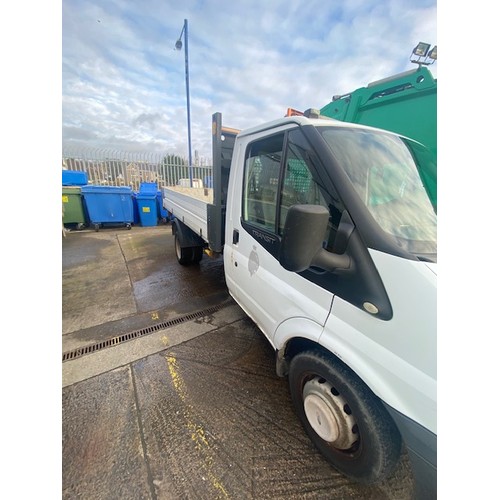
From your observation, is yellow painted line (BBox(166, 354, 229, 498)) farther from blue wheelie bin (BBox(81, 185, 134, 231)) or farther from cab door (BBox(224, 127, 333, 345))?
blue wheelie bin (BBox(81, 185, 134, 231))

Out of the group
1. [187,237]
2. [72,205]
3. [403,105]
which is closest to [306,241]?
[403,105]

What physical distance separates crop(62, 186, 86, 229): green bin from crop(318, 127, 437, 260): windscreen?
370 inches

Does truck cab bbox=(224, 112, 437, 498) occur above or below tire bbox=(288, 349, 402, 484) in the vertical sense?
above

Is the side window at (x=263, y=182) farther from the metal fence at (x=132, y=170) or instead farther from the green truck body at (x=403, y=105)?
the metal fence at (x=132, y=170)

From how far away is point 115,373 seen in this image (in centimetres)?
232

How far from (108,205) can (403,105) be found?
8927 millimetres

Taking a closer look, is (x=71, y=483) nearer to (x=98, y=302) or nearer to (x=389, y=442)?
(x=389, y=442)

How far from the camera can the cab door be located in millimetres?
1501

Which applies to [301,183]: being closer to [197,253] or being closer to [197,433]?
→ [197,433]

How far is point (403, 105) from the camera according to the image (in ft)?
10.3

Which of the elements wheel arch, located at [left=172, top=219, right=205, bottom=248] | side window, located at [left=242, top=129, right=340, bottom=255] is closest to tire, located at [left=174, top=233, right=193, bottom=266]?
wheel arch, located at [left=172, top=219, right=205, bottom=248]

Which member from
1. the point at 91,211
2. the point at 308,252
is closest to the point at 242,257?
the point at 308,252

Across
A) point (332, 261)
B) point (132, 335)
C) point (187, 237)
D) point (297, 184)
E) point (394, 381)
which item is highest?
point (297, 184)

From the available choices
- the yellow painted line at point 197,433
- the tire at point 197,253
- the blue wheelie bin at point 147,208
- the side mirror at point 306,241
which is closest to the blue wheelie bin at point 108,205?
the blue wheelie bin at point 147,208
